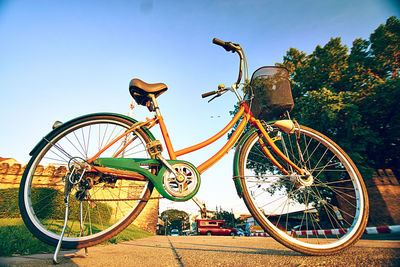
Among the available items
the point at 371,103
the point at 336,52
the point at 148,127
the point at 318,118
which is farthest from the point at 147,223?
the point at 336,52

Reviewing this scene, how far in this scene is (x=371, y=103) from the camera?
7.97 meters

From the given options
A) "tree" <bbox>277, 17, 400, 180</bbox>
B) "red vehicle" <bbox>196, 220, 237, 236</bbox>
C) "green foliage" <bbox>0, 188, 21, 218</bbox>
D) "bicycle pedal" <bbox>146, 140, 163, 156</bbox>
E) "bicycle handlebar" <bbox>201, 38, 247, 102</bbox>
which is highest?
"tree" <bbox>277, 17, 400, 180</bbox>

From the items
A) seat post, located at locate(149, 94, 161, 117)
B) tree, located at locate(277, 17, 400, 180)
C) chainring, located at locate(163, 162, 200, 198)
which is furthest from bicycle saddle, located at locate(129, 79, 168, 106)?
tree, located at locate(277, 17, 400, 180)

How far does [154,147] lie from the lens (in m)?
1.60

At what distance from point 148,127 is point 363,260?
196 centimetres

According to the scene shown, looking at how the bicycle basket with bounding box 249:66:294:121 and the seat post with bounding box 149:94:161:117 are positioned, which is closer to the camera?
the seat post with bounding box 149:94:161:117

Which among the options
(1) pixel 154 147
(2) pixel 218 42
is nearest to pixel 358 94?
(2) pixel 218 42

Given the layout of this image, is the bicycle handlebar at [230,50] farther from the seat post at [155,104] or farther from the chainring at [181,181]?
the chainring at [181,181]

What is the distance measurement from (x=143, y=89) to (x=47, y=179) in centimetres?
120

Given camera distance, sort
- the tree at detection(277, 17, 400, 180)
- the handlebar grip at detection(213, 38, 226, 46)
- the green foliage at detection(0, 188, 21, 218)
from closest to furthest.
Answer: the handlebar grip at detection(213, 38, 226, 46) < the green foliage at detection(0, 188, 21, 218) < the tree at detection(277, 17, 400, 180)

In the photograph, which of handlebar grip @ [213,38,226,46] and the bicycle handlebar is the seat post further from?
handlebar grip @ [213,38,226,46]

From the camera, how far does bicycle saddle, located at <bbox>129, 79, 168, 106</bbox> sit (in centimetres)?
173

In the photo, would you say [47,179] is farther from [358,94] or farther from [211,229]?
[211,229]

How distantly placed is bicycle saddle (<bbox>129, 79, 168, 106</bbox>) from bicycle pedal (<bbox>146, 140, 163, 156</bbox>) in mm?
525
